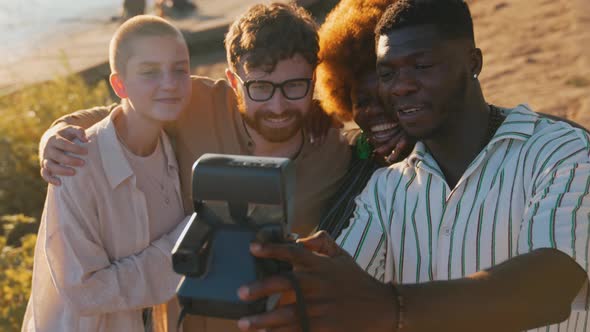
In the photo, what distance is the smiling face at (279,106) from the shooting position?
2537 millimetres

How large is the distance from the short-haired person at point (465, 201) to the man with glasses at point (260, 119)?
1.57 ft

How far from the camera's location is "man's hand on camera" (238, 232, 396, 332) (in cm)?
129

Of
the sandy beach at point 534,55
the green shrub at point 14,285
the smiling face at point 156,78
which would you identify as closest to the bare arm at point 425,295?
the smiling face at point 156,78

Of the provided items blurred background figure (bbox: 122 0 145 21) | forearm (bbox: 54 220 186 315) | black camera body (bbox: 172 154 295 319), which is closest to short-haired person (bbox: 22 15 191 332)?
A: forearm (bbox: 54 220 186 315)

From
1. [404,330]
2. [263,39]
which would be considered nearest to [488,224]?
[404,330]

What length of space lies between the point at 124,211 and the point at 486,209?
113 cm

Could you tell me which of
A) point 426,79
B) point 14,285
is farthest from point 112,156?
point 14,285

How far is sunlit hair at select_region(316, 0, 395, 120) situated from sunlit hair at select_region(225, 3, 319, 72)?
11 centimetres

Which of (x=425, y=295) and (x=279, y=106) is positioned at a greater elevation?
(x=279, y=106)

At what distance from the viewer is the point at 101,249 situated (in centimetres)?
251

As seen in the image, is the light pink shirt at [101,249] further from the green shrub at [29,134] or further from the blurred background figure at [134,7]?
the blurred background figure at [134,7]

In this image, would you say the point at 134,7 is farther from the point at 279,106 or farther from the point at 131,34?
the point at 279,106

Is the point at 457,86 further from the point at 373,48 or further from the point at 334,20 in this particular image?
the point at 334,20

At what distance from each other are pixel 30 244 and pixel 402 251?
3.09 metres
